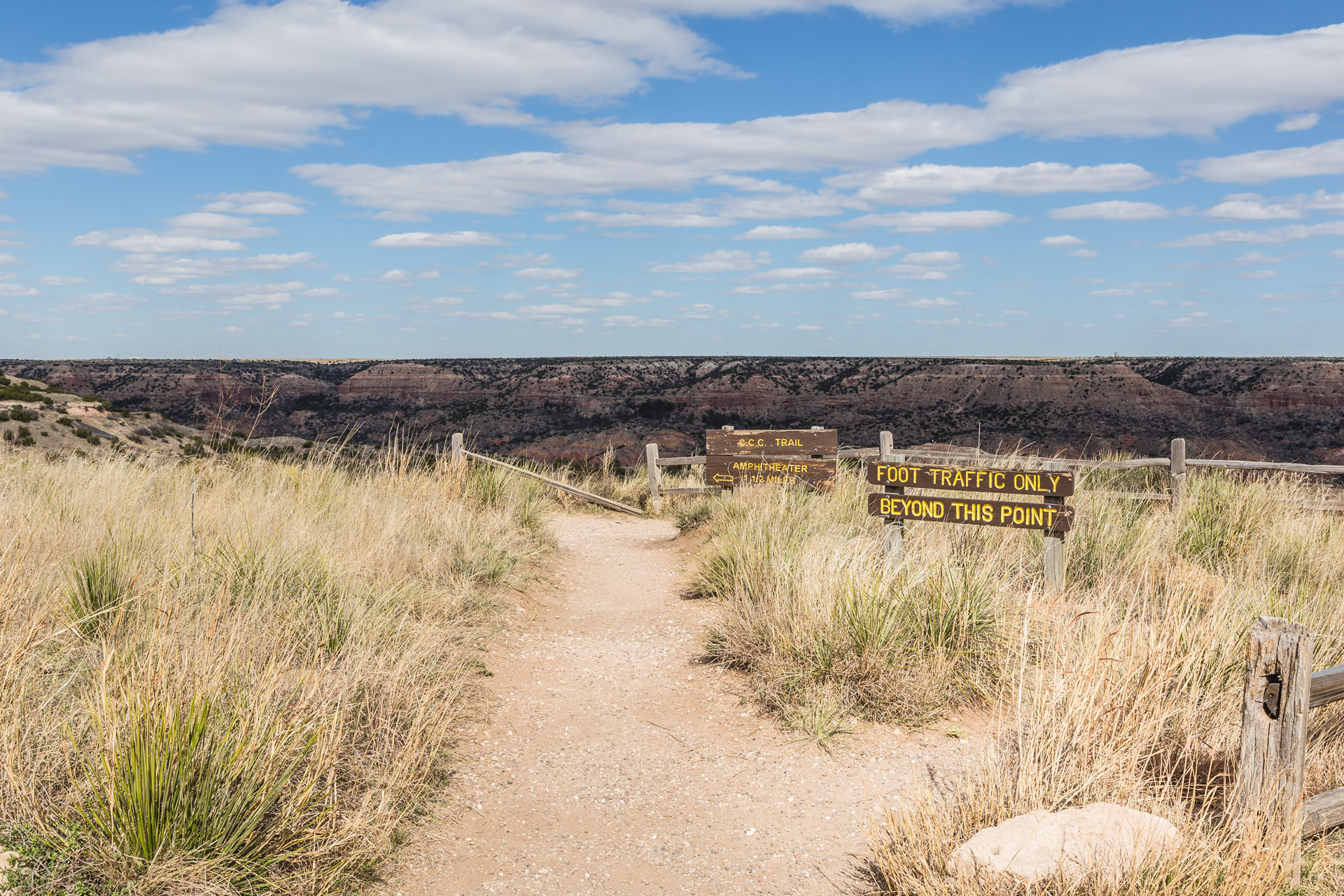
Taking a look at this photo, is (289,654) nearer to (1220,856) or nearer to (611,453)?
(1220,856)

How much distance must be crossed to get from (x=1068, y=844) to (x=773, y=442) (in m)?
9.86

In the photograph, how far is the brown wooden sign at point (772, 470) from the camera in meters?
12.7

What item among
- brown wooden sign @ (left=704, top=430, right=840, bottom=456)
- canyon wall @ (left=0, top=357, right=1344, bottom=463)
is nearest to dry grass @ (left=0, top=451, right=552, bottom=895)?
brown wooden sign @ (left=704, top=430, right=840, bottom=456)

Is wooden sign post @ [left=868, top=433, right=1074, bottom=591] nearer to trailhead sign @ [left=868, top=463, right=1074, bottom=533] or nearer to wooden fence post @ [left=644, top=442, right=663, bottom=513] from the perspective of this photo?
trailhead sign @ [left=868, top=463, right=1074, bottom=533]

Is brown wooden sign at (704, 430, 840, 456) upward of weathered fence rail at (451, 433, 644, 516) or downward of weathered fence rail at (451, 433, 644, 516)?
upward

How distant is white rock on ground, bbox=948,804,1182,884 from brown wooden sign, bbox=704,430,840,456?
9.08 metres

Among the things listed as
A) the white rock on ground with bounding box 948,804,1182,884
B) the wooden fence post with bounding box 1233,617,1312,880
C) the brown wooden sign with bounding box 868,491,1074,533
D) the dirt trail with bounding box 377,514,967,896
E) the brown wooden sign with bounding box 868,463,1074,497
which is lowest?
the dirt trail with bounding box 377,514,967,896

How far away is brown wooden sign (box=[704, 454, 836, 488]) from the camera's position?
12.7 m

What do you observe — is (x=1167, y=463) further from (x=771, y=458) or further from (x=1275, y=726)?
(x=1275, y=726)

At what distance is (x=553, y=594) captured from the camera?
9.24 m

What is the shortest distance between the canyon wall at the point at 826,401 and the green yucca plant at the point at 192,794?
4573 centimetres

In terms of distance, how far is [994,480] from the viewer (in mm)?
7312

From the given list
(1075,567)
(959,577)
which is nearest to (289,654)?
(959,577)

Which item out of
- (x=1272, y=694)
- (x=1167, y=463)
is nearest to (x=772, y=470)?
(x=1167, y=463)
